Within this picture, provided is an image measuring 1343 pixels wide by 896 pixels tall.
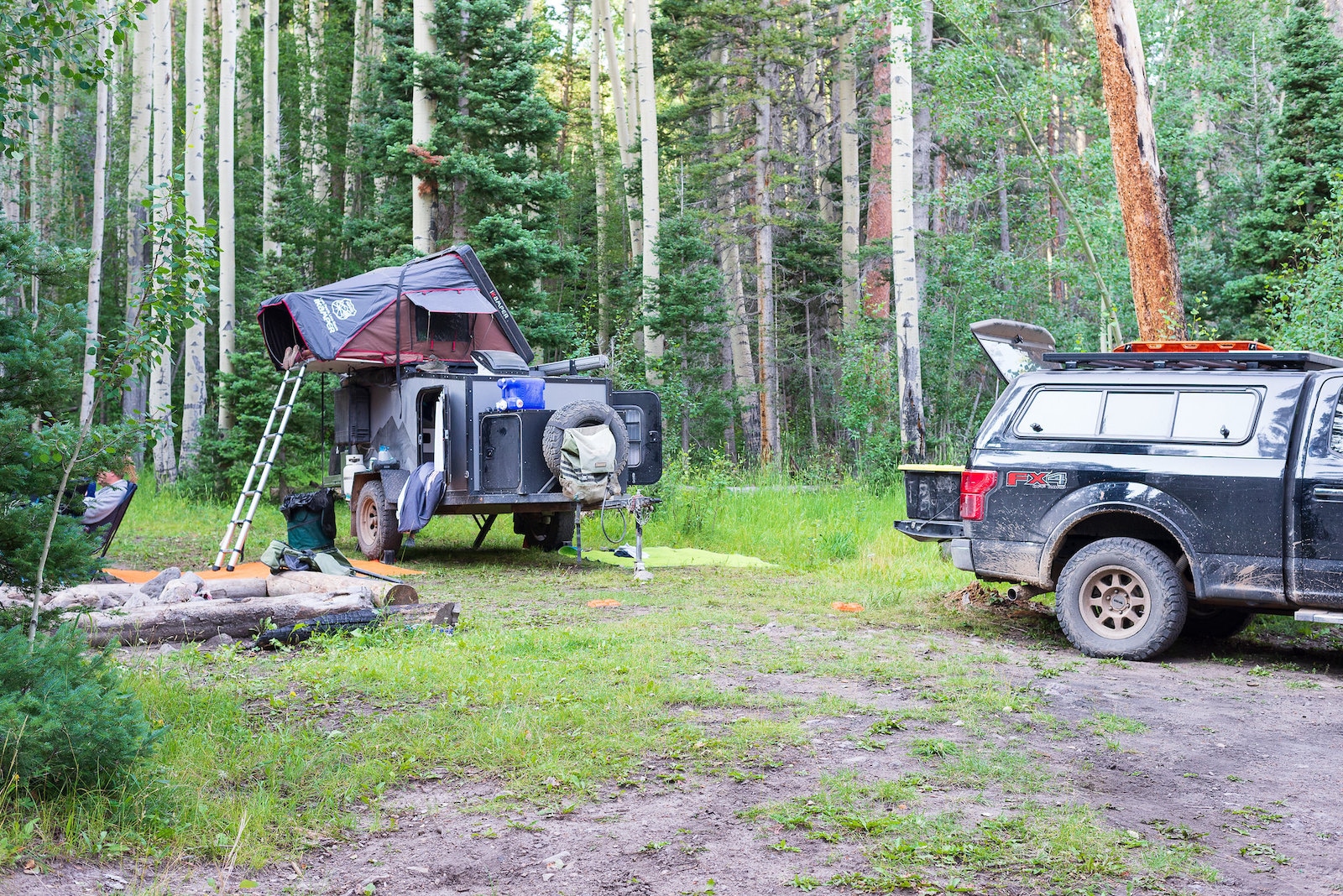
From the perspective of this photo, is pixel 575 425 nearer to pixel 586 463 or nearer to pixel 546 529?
pixel 586 463

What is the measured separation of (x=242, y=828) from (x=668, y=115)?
947 inches

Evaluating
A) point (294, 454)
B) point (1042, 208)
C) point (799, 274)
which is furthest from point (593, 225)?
point (294, 454)

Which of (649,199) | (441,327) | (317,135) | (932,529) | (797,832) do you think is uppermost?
(317,135)

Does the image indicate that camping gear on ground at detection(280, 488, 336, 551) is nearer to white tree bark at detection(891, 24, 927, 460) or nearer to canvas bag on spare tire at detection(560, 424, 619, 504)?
canvas bag on spare tire at detection(560, 424, 619, 504)

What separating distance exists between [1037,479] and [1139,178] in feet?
17.2

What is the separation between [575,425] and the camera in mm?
11500

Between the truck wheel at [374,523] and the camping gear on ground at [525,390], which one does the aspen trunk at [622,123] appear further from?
the camping gear on ground at [525,390]

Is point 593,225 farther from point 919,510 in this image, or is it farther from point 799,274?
point 919,510

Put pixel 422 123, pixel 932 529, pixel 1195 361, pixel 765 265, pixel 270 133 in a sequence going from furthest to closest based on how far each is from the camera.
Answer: pixel 765 265 < pixel 270 133 < pixel 422 123 < pixel 932 529 < pixel 1195 361

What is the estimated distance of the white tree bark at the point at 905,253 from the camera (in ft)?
51.5

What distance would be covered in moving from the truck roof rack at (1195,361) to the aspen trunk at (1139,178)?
12.8 feet

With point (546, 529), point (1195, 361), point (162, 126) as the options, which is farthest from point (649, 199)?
point (1195, 361)

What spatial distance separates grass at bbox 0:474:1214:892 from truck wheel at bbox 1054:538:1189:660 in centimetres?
73

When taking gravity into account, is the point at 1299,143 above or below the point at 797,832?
above
